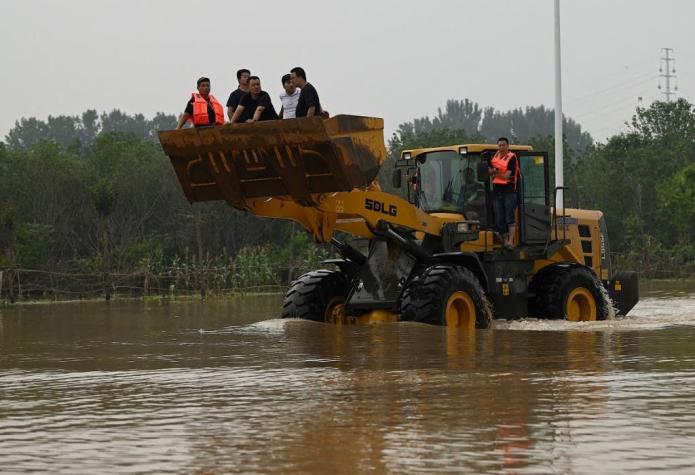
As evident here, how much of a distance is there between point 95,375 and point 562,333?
700 centimetres

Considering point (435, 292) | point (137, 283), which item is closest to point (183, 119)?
point (435, 292)

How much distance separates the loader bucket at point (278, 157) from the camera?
55.8 ft

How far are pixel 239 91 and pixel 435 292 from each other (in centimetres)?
367

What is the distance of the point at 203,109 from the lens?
17.9 metres

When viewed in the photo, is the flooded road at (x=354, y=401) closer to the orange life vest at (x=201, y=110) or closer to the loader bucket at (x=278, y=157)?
the loader bucket at (x=278, y=157)

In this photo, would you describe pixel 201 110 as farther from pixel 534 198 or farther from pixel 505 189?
pixel 534 198

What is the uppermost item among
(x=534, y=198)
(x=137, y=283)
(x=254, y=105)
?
(x=254, y=105)

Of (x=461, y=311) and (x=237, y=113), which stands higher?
(x=237, y=113)

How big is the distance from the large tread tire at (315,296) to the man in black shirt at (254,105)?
10.5ft

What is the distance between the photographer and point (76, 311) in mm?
28500

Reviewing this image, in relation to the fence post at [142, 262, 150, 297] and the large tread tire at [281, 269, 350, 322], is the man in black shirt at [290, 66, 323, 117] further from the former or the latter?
the fence post at [142, 262, 150, 297]

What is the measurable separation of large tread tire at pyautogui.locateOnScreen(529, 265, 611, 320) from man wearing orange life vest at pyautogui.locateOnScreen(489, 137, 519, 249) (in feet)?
3.08

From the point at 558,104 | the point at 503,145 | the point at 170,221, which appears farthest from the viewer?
the point at 170,221

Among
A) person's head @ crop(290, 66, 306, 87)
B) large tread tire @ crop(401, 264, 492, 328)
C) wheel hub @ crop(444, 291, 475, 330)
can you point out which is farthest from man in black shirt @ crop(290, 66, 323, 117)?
wheel hub @ crop(444, 291, 475, 330)
